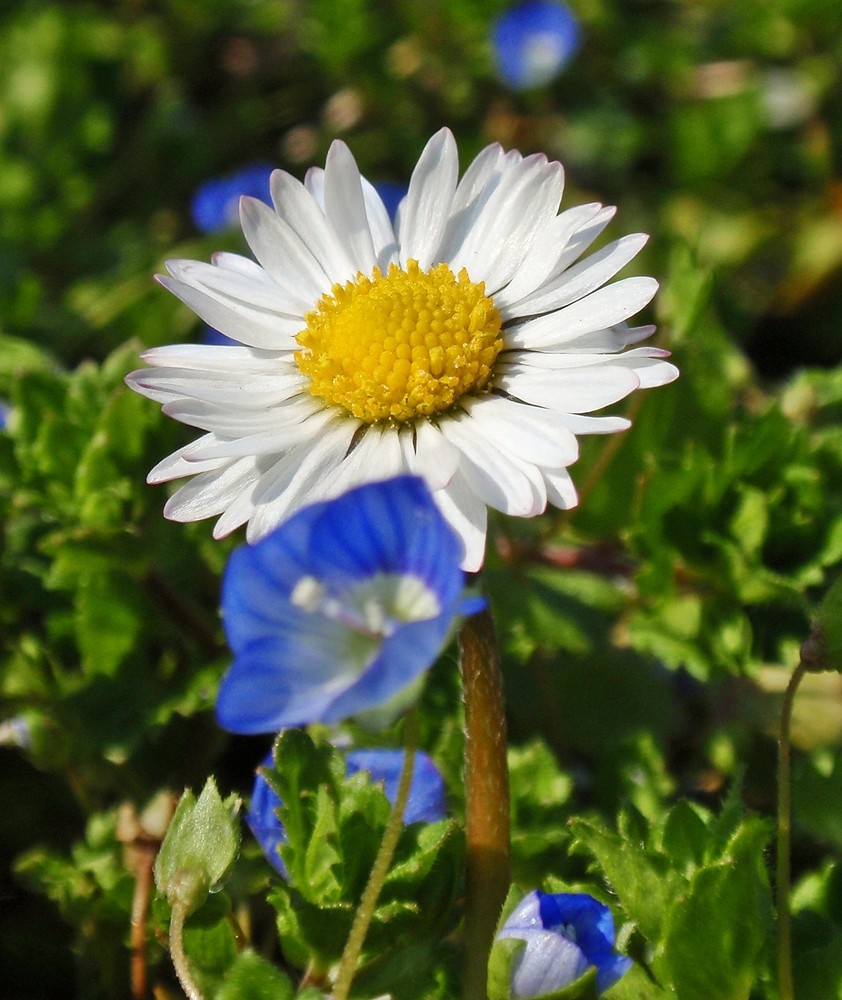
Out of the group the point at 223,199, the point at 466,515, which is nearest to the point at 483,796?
the point at 466,515

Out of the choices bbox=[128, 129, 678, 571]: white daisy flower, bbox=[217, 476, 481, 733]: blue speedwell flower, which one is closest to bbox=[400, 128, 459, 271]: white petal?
bbox=[128, 129, 678, 571]: white daisy flower

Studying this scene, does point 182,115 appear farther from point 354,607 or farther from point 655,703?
point 354,607

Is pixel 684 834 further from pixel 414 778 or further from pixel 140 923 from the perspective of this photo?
pixel 140 923

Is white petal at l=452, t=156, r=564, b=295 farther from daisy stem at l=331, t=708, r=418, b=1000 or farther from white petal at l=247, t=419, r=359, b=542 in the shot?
daisy stem at l=331, t=708, r=418, b=1000

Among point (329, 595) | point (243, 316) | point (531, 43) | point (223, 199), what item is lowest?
point (329, 595)

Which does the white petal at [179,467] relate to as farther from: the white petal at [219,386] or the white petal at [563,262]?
the white petal at [563,262]

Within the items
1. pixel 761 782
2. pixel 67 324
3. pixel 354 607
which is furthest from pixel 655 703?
pixel 67 324

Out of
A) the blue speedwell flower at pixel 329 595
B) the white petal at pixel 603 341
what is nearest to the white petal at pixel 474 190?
the white petal at pixel 603 341
